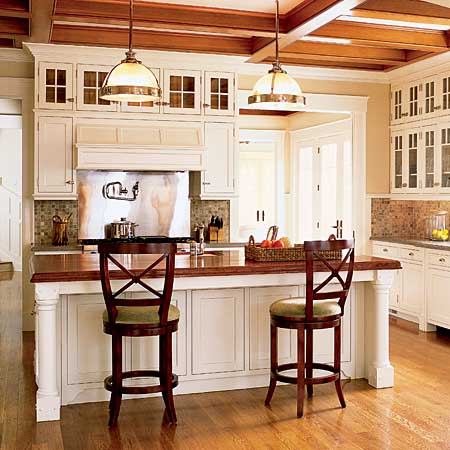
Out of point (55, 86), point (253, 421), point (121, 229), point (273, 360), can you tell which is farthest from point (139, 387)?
point (55, 86)

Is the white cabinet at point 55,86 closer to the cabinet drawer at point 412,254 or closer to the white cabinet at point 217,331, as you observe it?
the white cabinet at point 217,331

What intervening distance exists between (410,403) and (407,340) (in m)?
2.04

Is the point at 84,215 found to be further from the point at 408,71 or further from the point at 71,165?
the point at 408,71

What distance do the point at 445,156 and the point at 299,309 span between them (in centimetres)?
357

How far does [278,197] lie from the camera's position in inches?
428

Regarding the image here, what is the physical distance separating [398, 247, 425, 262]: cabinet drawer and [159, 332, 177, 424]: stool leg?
3723 mm

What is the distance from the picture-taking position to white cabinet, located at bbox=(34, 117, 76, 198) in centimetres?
671

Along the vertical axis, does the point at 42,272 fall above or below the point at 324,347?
above

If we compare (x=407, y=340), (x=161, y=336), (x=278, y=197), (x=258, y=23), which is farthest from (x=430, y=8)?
(x=278, y=197)

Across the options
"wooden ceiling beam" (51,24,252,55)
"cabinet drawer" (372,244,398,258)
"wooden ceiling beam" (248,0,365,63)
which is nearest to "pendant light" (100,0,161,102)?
"wooden ceiling beam" (248,0,365,63)

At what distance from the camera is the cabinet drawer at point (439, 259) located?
661 centimetres

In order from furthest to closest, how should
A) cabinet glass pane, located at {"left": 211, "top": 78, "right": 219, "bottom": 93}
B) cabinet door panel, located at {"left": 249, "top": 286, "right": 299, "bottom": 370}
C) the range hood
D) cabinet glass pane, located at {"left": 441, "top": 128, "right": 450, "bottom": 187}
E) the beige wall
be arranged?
the beige wall < cabinet glass pane, located at {"left": 211, "top": 78, "right": 219, "bottom": 93} < cabinet glass pane, located at {"left": 441, "top": 128, "right": 450, "bottom": 187} < the range hood < cabinet door panel, located at {"left": 249, "top": 286, "right": 299, "bottom": 370}

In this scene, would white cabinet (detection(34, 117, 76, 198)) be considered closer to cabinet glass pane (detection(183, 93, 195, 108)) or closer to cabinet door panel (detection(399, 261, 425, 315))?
cabinet glass pane (detection(183, 93, 195, 108))

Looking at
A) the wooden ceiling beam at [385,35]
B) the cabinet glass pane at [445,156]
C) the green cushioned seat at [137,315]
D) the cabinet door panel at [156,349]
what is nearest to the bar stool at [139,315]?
the green cushioned seat at [137,315]
